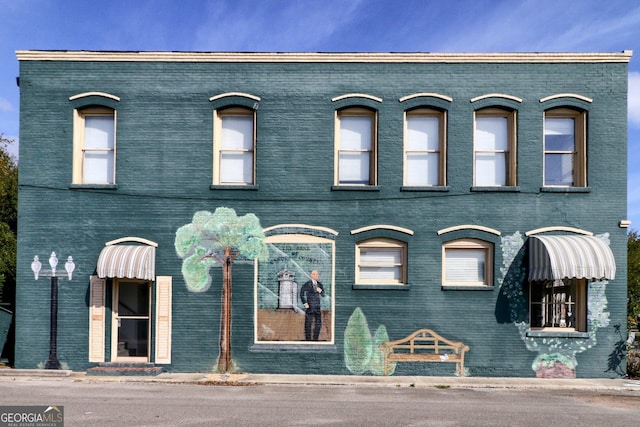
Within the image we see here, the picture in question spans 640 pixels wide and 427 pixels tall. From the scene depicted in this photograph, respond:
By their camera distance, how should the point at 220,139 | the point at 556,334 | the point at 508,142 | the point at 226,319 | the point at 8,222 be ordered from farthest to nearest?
the point at 8,222, the point at 220,139, the point at 508,142, the point at 226,319, the point at 556,334

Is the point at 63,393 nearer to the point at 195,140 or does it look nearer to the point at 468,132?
the point at 195,140

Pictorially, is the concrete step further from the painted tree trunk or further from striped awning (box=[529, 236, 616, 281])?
striped awning (box=[529, 236, 616, 281])

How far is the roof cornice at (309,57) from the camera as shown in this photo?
504 inches

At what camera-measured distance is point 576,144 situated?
1302cm

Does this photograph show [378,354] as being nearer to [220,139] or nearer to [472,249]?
[472,249]

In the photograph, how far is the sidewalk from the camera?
1157cm

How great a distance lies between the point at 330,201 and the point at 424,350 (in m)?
4.43

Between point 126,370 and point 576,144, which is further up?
point 576,144

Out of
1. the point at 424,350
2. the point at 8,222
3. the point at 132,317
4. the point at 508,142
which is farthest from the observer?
the point at 8,222

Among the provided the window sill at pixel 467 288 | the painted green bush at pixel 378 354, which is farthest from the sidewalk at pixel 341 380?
the window sill at pixel 467 288

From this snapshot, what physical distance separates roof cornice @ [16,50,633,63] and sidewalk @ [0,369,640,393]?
7981 mm

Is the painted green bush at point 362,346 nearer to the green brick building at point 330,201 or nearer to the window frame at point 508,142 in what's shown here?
the green brick building at point 330,201

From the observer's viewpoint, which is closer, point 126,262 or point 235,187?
point 126,262

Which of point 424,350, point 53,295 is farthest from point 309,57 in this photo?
point 53,295
